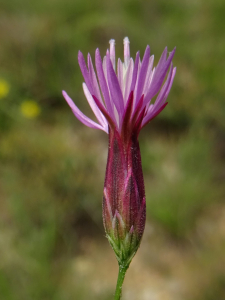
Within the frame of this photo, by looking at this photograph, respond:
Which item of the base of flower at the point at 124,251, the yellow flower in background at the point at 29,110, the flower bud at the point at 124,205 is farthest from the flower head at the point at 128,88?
the yellow flower in background at the point at 29,110

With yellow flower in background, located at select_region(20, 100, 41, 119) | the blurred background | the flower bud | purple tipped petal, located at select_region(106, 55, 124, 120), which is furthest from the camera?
yellow flower in background, located at select_region(20, 100, 41, 119)

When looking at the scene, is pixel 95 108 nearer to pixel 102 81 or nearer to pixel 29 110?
pixel 102 81

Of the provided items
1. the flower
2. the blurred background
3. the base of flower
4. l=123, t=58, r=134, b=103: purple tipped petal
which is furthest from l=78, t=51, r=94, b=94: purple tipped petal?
the blurred background

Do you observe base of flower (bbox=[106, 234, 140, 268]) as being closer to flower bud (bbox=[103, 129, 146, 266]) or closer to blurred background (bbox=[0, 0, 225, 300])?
flower bud (bbox=[103, 129, 146, 266])

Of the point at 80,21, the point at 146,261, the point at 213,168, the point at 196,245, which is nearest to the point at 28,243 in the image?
the point at 146,261

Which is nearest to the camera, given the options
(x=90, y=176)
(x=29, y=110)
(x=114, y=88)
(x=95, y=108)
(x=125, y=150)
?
(x=114, y=88)

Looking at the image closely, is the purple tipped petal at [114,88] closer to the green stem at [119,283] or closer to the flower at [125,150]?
the flower at [125,150]

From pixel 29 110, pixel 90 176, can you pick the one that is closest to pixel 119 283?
pixel 90 176

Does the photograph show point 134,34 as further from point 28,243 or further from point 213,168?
point 28,243
